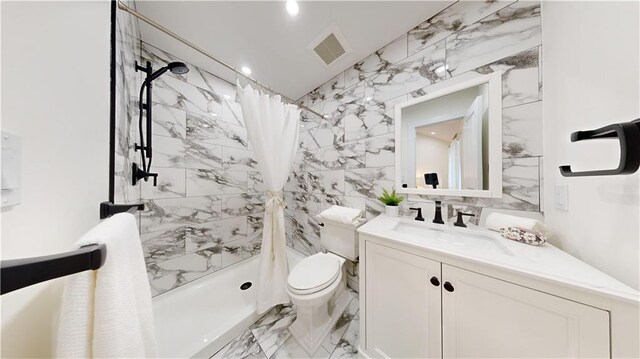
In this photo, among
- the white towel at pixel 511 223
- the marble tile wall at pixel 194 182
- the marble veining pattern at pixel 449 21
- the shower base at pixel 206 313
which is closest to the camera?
the white towel at pixel 511 223

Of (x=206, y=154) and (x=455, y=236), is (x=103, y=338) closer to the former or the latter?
(x=455, y=236)

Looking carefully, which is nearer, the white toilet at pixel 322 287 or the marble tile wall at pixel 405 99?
the marble tile wall at pixel 405 99

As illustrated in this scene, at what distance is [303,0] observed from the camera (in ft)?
3.78

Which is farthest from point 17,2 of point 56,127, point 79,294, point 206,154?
point 206,154

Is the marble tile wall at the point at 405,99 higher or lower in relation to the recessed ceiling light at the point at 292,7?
lower

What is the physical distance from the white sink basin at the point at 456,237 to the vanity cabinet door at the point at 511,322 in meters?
0.15

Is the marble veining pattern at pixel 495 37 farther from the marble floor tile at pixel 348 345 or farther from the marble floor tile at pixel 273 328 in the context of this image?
the marble floor tile at pixel 273 328

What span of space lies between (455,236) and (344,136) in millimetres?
1195

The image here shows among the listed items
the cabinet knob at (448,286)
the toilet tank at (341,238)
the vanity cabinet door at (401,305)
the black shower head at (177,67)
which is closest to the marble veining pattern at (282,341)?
the vanity cabinet door at (401,305)

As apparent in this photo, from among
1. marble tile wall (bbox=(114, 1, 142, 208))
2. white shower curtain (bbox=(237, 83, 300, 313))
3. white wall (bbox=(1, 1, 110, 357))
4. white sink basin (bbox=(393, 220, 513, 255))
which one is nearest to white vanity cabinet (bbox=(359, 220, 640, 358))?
white sink basin (bbox=(393, 220, 513, 255))

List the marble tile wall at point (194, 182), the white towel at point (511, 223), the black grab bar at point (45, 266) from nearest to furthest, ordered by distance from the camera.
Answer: the black grab bar at point (45, 266) < the white towel at point (511, 223) < the marble tile wall at point (194, 182)

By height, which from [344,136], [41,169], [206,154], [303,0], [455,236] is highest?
[303,0]

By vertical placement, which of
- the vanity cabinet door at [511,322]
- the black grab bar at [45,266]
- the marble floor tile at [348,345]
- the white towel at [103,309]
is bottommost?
the marble floor tile at [348,345]

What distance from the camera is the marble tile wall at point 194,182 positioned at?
150 cm
